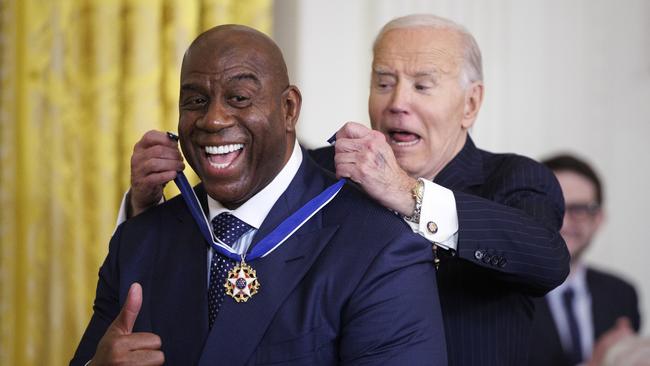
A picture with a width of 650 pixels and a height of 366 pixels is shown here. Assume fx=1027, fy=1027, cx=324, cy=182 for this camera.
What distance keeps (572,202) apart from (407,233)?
2839 mm

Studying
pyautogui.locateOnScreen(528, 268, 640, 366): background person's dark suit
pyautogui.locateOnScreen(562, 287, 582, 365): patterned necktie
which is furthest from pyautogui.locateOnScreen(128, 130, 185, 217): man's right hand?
pyautogui.locateOnScreen(562, 287, 582, 365): patterned necktie

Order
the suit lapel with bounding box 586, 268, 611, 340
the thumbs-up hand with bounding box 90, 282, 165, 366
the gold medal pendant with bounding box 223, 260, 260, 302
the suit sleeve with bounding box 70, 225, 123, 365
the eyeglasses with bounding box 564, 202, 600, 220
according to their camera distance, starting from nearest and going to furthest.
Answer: the thumbs-up hand with bounding box 90, 282, 165, 366 → the gold medal pendant with bounding box 223, 260, 260, 302 → the suit sleeve with bounding box 70, 225, 123, 365 → the suit lapel with bounding box 586, 268, 611, 340 → the eyeglasses with bounding box 564, 202, 600, 220

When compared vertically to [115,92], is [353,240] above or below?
below

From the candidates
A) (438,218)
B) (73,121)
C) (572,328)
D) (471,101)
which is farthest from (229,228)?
(572,328)

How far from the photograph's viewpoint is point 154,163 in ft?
7.47

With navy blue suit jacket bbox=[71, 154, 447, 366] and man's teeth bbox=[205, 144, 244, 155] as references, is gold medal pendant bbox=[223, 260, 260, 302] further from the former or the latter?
man's teeth bbox=[205, 144, 244, 155]

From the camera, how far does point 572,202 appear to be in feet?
15.2

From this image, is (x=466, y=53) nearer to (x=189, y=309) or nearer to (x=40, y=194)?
(x=189, y=309)

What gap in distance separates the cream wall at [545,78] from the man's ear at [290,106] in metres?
2.36

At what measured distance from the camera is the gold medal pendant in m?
1.93

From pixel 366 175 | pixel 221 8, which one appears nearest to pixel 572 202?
pixel 221 8

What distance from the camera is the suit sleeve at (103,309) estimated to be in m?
2.10

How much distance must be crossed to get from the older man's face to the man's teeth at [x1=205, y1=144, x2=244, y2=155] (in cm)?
65

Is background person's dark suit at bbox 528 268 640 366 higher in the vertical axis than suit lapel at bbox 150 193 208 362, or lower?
lower
